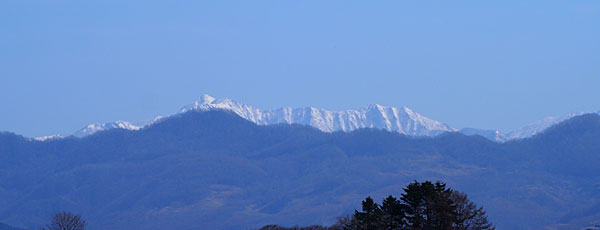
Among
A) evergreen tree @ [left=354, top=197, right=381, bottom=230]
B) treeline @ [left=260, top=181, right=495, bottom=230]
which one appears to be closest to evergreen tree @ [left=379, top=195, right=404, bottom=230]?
treeline @ [left=260, top=181, right=495, bottom=230]

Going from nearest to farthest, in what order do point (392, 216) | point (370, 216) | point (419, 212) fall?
point (419, 212)
point (370, 216)
point (392, 216)

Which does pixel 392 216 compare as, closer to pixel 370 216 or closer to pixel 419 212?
pixel 370 216

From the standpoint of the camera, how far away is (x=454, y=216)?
117 metres

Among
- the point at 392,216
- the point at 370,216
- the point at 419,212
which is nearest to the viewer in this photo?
the point at 419,212

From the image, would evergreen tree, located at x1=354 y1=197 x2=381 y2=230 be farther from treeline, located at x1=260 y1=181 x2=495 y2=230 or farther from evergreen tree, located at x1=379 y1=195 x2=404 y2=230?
evergreen tree, located at x1=379 y1=195 x2=404 y2=230

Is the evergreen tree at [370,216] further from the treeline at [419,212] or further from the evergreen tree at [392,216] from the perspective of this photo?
the evergreen tree at [392,216]

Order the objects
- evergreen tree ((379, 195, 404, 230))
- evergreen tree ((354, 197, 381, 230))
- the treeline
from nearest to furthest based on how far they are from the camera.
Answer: the treeline < evergreen tree ((354, 197, 381, 230)) < evergreen tree ((379, 195, 404, 230))

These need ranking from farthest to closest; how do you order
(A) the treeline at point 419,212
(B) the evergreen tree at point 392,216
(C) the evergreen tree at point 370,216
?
(B) the evergreen tree at point 392,216
(C) the evergreen tree at point 370,216
(A) the treeline at point 419,212

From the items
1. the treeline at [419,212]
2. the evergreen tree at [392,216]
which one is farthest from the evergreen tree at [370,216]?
the evergreen tree at [392,216]

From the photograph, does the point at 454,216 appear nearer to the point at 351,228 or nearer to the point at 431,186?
the point at 431,186

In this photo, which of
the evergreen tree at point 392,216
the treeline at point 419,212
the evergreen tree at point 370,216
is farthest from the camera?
the evergreen tree at point 392,216

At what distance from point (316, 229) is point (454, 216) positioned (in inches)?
2658

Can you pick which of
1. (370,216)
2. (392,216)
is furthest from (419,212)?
(370,216)

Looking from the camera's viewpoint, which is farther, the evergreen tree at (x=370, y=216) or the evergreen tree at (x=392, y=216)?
the evergreen tree at (x=392, y=216)
